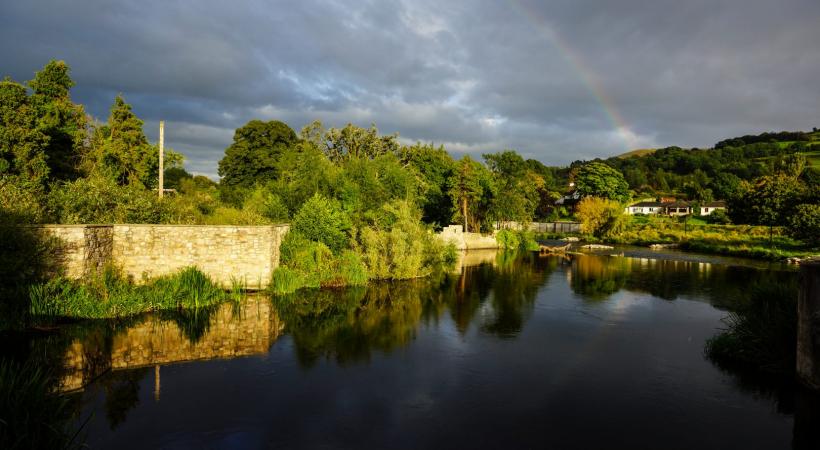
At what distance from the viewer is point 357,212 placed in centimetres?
2727

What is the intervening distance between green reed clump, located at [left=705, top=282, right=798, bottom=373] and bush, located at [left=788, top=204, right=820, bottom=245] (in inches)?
1063

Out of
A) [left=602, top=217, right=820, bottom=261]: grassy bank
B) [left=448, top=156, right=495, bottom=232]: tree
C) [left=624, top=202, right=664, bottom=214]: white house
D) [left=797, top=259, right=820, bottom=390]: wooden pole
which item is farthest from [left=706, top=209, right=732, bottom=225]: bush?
[left=797, top=259, right=820, bottom=390]: wooden pole

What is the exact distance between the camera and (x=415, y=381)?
11594 mm

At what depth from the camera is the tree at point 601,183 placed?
80.4 meters

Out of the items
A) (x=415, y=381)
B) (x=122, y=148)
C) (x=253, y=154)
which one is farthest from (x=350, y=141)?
(x=415, y=381)

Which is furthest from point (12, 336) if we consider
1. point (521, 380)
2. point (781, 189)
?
point (781, 189)

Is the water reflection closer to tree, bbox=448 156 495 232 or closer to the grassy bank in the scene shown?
tree, bbox=448 156 495 232

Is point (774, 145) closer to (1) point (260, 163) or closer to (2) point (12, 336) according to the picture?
(1) point (260, 163)

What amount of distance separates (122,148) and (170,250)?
52.6 feet

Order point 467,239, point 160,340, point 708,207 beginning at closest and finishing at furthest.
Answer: point 160,340
point 467,239
point 708,207

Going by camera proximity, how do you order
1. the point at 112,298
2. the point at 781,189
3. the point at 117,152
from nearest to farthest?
the point at 112,298, the point at 117,152, the point at 781,189

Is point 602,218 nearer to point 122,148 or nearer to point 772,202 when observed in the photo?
point 772,202

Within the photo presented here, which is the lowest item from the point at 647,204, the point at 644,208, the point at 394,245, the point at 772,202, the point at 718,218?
the point at 394,245

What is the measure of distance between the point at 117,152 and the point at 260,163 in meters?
22.2
